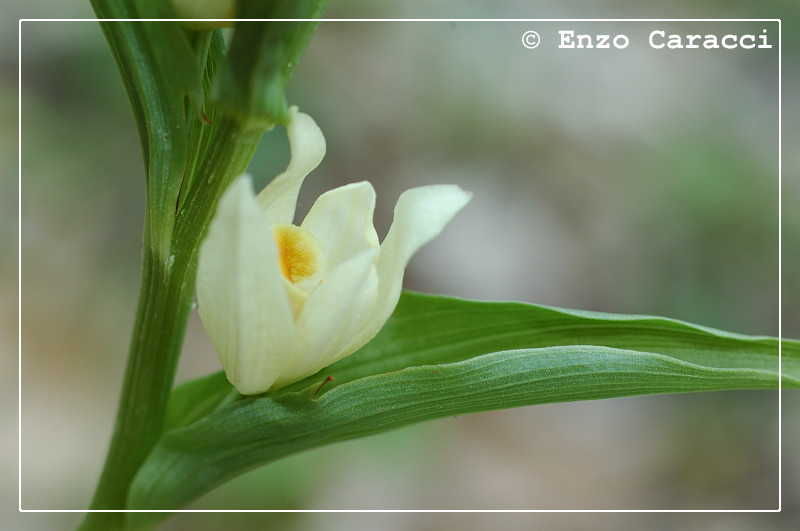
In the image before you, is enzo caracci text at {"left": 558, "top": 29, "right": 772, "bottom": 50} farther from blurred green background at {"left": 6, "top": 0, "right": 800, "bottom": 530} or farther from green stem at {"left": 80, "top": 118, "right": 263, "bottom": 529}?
green stem at {"left": 80, "top": 118, "right": 263, "bottom": 529}

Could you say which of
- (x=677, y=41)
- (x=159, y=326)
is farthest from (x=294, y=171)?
(x=677, y=41)

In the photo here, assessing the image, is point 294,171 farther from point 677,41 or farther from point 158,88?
point 677,41

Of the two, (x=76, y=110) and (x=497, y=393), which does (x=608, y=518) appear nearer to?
(x=497, y=393)

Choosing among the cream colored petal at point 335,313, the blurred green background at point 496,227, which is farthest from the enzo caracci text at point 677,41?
the cream colored petal at point 335,313

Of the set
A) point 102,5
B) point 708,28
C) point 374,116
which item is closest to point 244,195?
point 102,5

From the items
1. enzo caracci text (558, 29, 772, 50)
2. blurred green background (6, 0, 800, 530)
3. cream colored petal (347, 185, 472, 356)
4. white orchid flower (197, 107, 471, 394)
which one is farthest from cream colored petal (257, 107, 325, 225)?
enzo caracci text (558, 29, 772, 50)

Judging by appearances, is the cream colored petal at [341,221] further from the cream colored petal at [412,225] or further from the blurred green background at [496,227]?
the blurred green background at [496,227]

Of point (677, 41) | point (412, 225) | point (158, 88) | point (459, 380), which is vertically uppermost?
point (677, 41)
